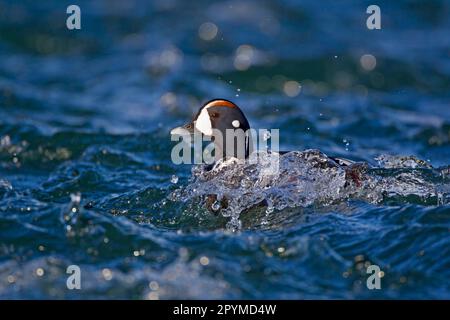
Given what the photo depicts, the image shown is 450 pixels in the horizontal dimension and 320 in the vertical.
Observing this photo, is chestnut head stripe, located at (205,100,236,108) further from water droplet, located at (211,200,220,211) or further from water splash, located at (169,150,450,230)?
water droplet, located at (211,200,220,211)

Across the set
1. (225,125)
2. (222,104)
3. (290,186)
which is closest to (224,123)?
(225,125)

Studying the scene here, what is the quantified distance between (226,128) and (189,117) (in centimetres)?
427

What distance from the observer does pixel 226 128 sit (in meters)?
7.86

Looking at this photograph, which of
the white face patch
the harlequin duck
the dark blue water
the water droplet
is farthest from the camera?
the white face patch

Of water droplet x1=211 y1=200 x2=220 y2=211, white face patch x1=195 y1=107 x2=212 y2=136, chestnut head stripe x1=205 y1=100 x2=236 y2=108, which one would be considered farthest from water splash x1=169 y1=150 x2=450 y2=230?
chestnut head stripe x1=205 y1=100 x2=236 y2=108

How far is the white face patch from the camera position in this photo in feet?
26.0

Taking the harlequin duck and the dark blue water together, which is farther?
the harlequin duck

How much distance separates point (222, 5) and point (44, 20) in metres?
3.50

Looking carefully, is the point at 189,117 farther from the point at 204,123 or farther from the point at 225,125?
the point at 225,125

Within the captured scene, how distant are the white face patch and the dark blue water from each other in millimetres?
524

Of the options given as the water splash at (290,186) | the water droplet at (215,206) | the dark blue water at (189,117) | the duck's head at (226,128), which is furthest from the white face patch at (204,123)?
the water droplet at (215,206)

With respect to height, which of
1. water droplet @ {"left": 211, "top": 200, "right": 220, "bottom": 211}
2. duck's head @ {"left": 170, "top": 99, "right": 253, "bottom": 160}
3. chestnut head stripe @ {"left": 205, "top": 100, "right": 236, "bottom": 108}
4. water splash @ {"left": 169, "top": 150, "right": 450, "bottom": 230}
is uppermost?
chestnut head stripe @ {"left": 205, "top": 100, "right": 236, "bottom": 108}

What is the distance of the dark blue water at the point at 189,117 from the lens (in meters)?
6.34

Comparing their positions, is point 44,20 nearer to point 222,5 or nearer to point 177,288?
point 222,5
